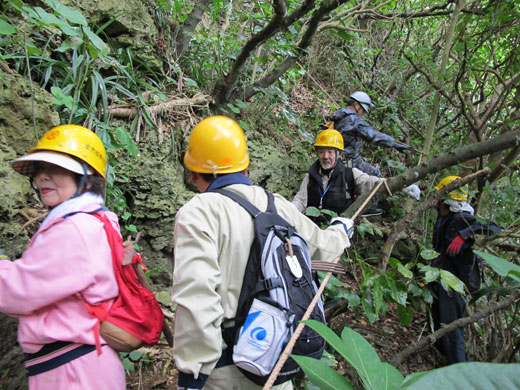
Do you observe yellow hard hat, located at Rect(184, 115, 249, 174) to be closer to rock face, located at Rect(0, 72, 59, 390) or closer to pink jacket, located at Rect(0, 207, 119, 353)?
pink jacket, located at Rect(0, 207, 119, 353)

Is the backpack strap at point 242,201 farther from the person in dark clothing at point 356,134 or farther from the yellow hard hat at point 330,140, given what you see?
the person in dark clothing at point 356,134

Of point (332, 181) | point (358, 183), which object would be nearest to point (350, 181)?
point (358, 183)

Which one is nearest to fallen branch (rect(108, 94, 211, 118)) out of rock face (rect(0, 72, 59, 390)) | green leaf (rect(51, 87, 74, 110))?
rock face (rect(0, 72, 59, 390))

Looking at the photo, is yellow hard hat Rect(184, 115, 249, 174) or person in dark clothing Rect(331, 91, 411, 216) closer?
yellow hard hat Rect(184, 115, 249, 174)

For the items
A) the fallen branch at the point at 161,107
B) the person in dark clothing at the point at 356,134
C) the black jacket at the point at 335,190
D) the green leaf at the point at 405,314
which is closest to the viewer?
the green leaf at the point at 405,314

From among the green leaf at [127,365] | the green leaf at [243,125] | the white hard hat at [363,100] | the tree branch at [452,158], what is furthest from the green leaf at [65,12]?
the white hard hat at [363,100]

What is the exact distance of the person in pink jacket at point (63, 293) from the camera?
1295 mm

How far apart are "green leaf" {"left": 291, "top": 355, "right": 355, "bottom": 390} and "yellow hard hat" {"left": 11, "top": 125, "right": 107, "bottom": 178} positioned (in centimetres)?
140

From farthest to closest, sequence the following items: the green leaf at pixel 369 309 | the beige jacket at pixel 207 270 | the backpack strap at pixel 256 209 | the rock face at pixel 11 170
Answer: the green leaf at pixel 369 309, the rock face at pixel 11 170, the backpack strap at pixel 256 209, the beige jacket at pixel 207 270

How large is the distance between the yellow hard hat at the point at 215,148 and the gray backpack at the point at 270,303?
0.56ft

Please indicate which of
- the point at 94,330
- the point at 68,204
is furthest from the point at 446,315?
the point at 68,204

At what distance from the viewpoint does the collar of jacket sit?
1.62 m

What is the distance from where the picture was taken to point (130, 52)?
3855 millimetres

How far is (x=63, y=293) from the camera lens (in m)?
1.30
